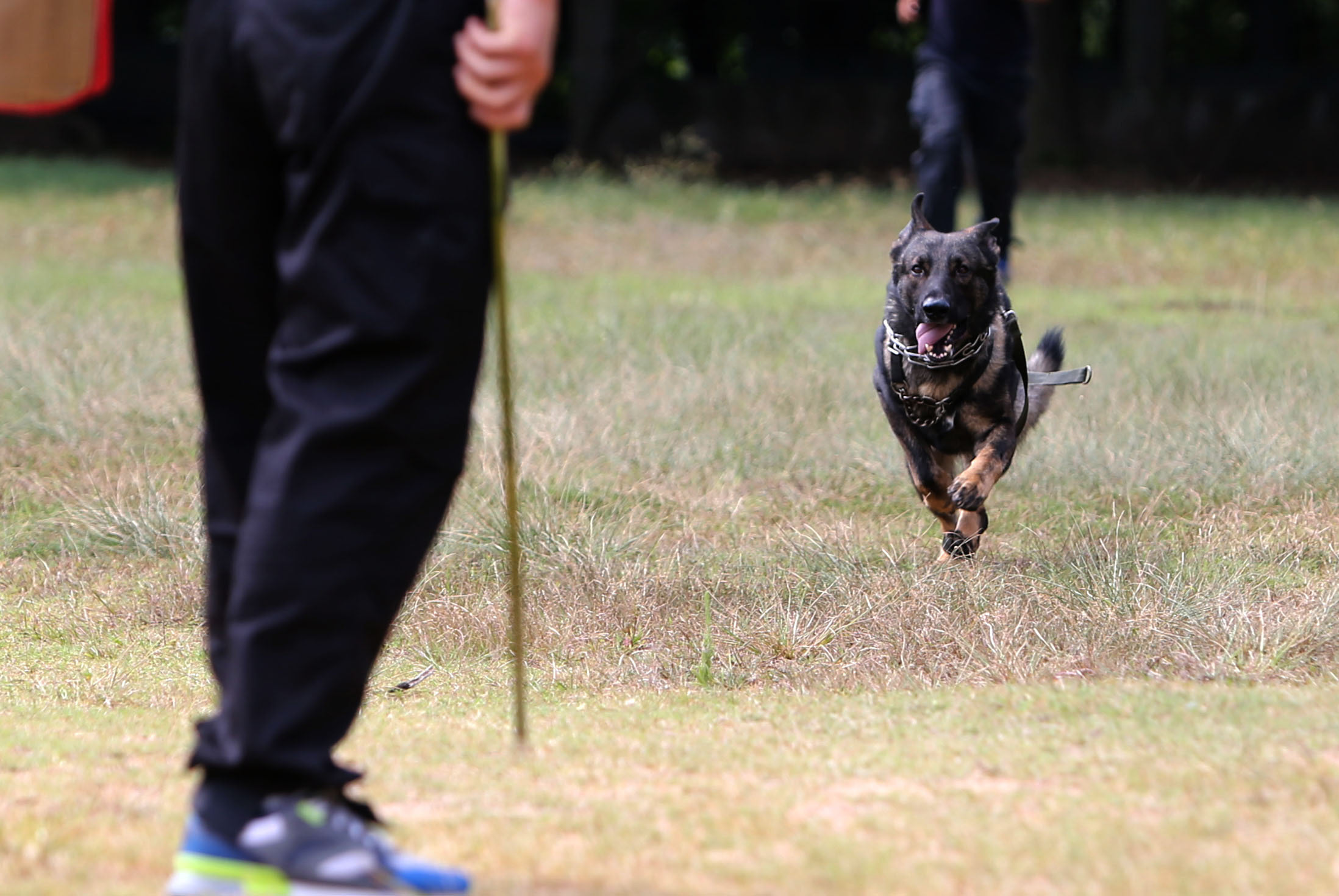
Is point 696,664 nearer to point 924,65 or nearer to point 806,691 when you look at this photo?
point 806,691

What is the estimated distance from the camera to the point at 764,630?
421 cm

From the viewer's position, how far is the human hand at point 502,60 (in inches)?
85.5

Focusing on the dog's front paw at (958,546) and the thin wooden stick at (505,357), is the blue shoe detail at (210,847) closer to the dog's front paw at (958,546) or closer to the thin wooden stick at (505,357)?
the thin wooden stick at (505,357)

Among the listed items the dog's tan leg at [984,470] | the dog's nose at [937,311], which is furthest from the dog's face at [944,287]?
the dog's tan leg at [984,470]

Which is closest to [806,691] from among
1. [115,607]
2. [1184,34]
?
[115,607]

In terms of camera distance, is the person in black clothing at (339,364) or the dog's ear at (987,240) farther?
the dog's ear at (987,240)

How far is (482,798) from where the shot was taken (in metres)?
2.64

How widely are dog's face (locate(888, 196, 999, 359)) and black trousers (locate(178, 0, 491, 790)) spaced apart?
9.57ft

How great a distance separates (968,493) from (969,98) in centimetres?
301

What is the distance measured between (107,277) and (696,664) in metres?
9.46

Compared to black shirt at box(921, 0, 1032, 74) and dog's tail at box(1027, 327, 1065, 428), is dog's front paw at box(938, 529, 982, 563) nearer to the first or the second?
dog's tail at box(1027, 327, 1065, 428)

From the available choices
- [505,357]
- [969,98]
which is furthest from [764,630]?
[969,98]

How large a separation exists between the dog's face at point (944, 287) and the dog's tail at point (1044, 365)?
595 mm

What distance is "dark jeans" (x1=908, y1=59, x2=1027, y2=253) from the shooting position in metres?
7.10
